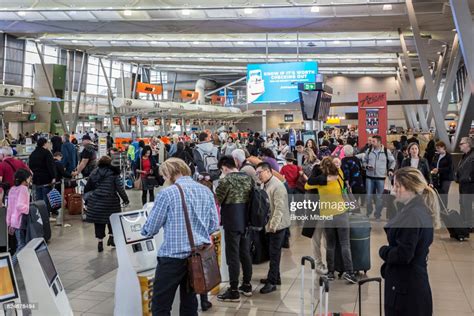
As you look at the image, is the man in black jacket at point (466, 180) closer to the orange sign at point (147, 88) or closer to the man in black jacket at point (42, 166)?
the man in black jacket at point (42, 166)

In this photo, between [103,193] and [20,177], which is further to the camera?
[103,193]

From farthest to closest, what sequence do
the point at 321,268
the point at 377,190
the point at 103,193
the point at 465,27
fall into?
the point at 465,27 → the point at 377,190 → the point at 103,193 → the point at 321,268

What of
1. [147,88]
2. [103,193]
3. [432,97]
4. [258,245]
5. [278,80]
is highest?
[147,88]

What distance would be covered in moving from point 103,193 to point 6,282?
426cm

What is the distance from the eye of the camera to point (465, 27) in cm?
1127

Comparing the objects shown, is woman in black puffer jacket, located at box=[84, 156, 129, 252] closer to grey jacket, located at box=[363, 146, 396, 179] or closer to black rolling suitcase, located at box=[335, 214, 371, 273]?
black rolling suitcase, located at box=[335, 214, 371, 273]

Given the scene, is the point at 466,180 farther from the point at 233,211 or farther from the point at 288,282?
the point at 233,211

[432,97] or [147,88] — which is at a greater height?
[147,88]

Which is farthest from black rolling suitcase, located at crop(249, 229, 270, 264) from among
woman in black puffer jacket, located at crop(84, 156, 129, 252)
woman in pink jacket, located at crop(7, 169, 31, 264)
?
woman in pink jacket, located at crop(7, 169, 31, 264)

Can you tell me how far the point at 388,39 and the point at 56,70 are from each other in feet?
61.0

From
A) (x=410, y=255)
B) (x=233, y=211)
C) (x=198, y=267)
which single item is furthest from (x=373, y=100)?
(x=198, y=267)

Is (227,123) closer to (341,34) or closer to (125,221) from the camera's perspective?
(341,34)

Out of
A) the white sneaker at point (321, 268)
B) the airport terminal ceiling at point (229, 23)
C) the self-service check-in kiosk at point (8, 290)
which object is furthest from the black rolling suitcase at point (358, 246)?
the airport terminal ceiling at point (229, 23)

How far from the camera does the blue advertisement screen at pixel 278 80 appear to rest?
18.7m
